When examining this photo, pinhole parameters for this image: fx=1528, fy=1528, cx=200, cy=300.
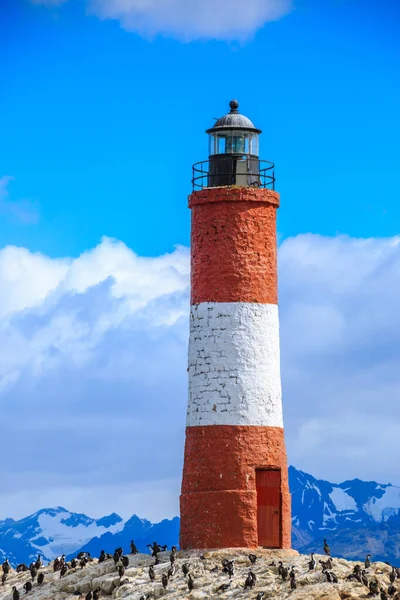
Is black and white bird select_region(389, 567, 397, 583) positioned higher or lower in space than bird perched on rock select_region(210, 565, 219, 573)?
lower

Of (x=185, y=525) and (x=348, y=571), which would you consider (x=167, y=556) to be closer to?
(x=185, y=525)

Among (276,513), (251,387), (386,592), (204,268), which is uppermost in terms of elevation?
(204,268)

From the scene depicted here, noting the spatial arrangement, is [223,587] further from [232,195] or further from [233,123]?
[233,123]

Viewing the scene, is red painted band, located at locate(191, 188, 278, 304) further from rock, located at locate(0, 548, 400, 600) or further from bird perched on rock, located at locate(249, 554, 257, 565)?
rock, located at locate(0, 548, 400, 600)

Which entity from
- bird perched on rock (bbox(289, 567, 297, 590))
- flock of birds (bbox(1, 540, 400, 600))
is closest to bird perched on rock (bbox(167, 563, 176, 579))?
flock of birds (bbox(1, 540, 400, 600))

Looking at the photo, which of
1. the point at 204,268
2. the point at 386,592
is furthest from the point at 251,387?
the point at 386,592

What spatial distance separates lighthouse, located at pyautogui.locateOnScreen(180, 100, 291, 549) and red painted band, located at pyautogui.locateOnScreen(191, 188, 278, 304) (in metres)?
0.03

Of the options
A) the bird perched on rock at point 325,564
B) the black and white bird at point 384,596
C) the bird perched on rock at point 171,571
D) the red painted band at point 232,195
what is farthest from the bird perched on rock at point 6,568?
the black and white bird at point 384,596

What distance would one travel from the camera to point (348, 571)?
140ft

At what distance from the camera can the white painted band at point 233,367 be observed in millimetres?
45562

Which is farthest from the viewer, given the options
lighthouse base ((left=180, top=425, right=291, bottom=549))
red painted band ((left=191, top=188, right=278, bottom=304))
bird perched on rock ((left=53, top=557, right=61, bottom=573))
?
bird perched on rock ((left=53, top=557, right=61, bottom=573))

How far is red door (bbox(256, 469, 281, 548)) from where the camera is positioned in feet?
151

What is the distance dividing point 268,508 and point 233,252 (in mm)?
A: 7795

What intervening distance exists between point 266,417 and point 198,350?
114 inches
